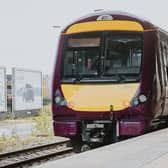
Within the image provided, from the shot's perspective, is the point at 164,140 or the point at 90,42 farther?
the point at 90,42

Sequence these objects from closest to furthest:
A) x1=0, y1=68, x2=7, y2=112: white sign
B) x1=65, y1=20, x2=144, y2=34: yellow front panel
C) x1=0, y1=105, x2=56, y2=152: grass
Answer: x1=65, y1=20, x2=144, y2=34: yellow front panel → x1=0, y1=105, x2=56, y2=152: grass → x1=0, y1=68, x2=7, y2=112: white sign

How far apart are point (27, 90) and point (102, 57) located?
21.7 m

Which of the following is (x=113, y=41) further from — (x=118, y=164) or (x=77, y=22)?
(x=118, y=164)

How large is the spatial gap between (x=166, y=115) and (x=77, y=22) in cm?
349

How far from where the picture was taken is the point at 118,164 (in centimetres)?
773

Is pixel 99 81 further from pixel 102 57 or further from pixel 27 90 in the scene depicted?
pixel 27 90

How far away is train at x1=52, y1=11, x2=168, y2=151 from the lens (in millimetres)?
11625

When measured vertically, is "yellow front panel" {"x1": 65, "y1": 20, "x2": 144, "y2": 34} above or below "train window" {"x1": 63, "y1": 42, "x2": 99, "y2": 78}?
above

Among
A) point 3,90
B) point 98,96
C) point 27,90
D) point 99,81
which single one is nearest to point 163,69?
point 99,81

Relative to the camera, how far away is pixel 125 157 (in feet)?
27.5

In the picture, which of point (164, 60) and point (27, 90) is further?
point (27, 90)

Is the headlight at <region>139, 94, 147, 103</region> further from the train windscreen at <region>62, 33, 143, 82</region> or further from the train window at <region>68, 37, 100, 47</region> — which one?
the train window at <region>68, 37, 100, 47</region>

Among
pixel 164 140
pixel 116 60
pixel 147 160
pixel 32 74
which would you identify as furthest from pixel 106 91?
pixel 32 74

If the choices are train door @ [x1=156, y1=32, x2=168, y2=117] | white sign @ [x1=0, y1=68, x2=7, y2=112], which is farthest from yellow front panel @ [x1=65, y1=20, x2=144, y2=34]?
white sign @ [x1=0, y1=68, x2=7, y2=112]
